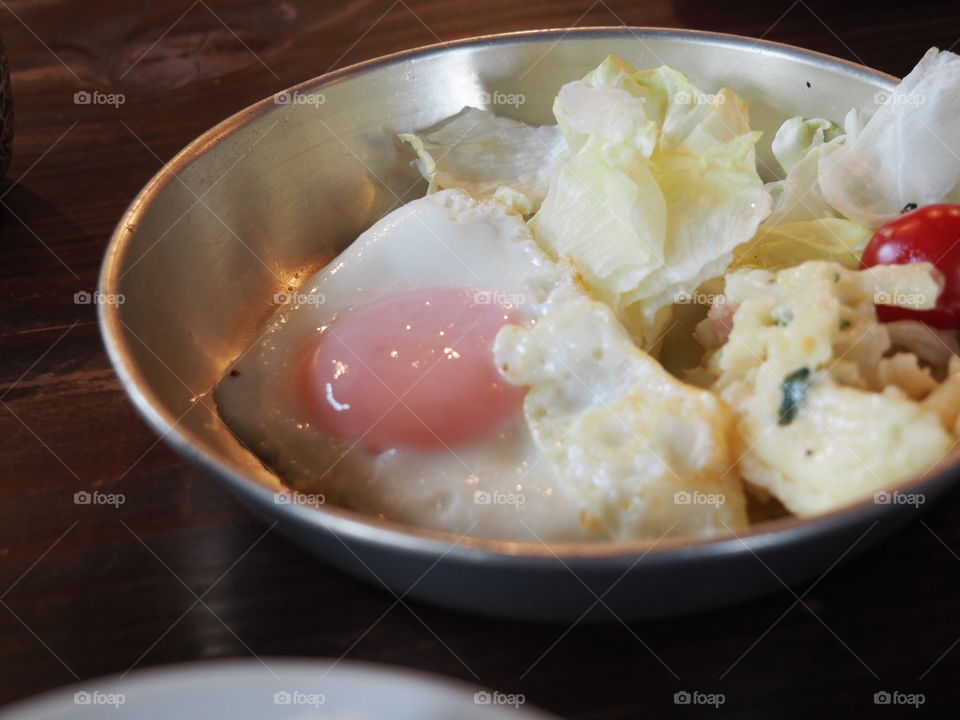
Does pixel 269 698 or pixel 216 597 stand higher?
pixel 269 698

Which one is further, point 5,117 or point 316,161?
point 5,117

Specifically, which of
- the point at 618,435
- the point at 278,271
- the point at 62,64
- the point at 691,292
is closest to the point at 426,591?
the point at 618,435

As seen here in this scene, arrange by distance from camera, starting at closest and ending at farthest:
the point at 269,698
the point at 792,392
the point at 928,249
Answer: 1. the point at 269,698
2. the point at 792,392
3. the point at 928,249

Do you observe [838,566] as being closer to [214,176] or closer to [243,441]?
[243,441]

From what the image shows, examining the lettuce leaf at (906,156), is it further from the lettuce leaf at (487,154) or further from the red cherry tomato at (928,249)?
the lettuce leaf at (487,154)

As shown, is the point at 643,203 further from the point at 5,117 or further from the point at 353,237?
the point at 5,117

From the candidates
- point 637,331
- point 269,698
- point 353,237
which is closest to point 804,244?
point 637,331

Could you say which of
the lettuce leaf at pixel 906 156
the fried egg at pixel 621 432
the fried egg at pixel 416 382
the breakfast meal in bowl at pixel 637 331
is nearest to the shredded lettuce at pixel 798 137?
the breakfast meal in bowl at pixel 637 331
